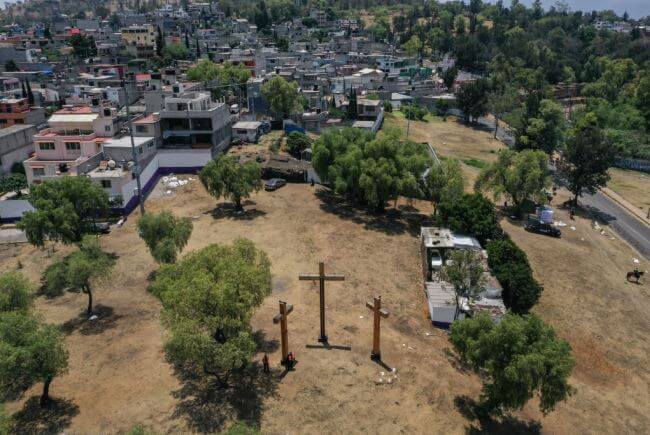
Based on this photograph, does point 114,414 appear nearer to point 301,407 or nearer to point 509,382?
point 301,407

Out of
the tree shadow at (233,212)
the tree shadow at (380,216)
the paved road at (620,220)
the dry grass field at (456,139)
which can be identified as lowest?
the paved road at (620,220)

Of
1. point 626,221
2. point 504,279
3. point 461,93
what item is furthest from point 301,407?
point 461,93

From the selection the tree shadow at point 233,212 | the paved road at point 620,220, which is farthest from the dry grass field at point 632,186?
the tree shadow at point 233,212

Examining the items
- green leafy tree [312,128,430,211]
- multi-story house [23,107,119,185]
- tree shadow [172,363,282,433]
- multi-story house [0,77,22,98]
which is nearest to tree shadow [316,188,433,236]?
green leafy tree [312,128,430,211]

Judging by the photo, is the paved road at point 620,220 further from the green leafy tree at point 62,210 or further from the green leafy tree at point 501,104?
the green leafy tree at point 62,210

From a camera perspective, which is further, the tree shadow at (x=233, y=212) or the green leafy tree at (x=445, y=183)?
the tree shadow at (x=233, y=212)
